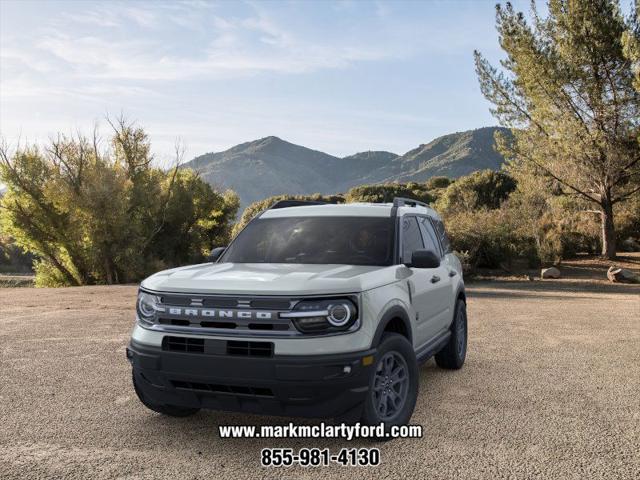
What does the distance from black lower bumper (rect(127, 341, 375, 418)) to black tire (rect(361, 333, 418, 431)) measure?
6.8 inches

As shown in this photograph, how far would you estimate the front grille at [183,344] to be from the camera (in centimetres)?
418

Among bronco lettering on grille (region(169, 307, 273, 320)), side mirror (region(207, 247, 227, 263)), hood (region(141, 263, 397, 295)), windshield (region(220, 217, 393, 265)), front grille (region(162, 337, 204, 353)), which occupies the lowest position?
front grille (region(162, 337, 204, 353))

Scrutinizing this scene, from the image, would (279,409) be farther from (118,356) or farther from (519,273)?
(519,273)

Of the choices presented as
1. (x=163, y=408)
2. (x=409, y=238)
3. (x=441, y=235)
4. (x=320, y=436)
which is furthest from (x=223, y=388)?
(x=441, y=235)

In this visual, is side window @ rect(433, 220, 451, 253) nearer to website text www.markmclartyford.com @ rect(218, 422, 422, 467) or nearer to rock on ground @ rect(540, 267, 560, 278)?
website text www.markmclartyford.com @ rect(218, 422, 422, 467)

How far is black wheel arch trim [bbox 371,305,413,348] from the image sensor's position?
4266 mm

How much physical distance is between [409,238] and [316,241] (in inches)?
36.6

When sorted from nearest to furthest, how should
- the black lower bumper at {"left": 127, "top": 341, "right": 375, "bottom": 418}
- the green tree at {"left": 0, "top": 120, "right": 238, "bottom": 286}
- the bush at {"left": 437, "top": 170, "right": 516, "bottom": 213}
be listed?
the black lower bumper at {"left": 127, "top": 341, "right": 375, "bottom": 418} → the green tree at {"left": 0, "top": 120, "right": 238, "bottom": 286} → the bush at {"left": 437, "top": 170, "right": 516, "bottom": 213}

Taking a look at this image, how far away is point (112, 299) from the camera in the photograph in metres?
16.2

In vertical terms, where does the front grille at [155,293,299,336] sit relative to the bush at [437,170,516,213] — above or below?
below

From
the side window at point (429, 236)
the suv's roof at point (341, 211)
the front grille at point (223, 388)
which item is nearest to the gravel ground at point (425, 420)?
the front grille at point (223, 388)

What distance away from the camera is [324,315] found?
4.03m

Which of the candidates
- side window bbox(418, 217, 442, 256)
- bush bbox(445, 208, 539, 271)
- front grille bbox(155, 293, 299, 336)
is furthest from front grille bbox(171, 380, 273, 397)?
bush bbox(445, 208, 539, 271)

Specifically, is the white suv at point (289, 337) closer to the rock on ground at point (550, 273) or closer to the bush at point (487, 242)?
the bush at point (487, 242)
